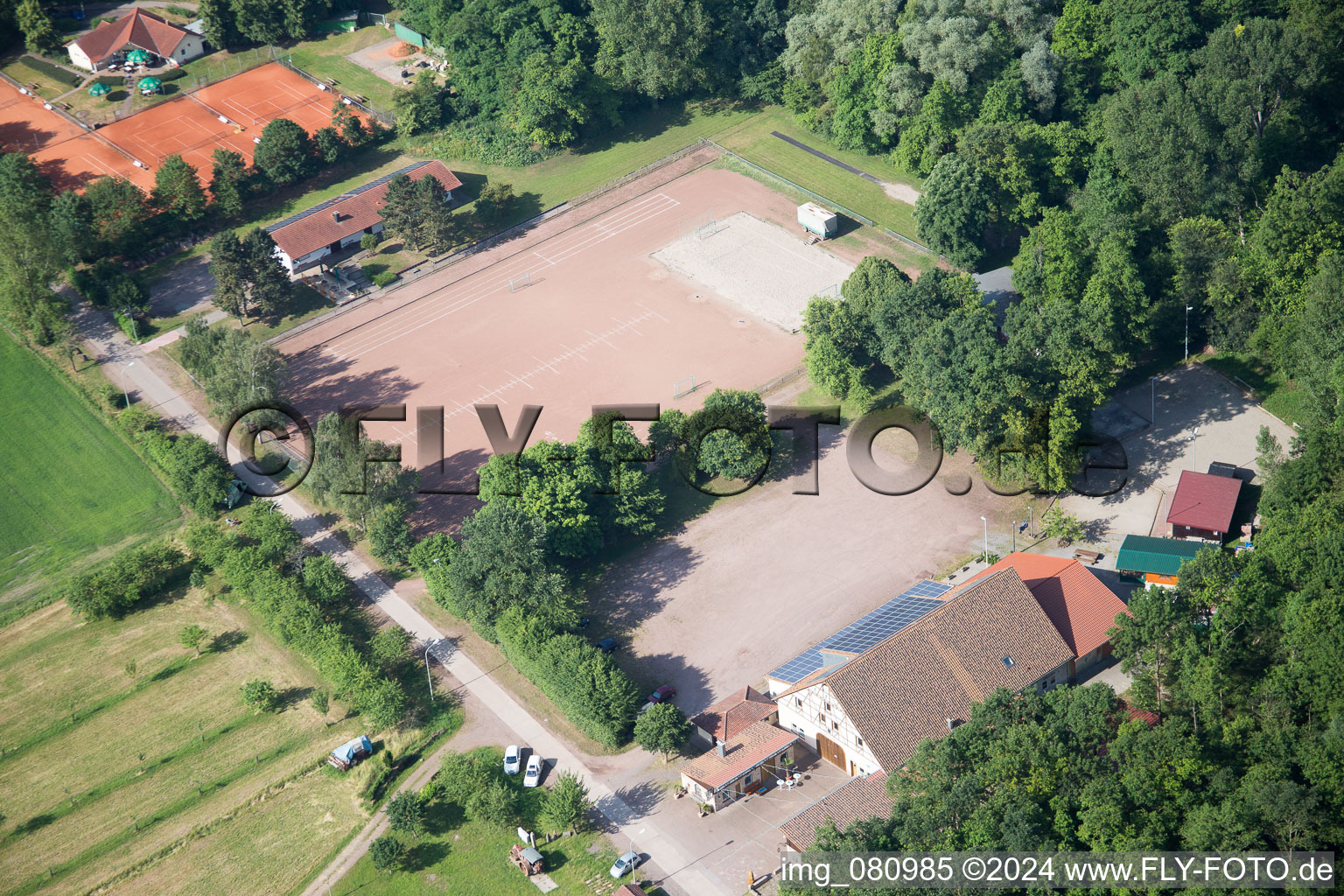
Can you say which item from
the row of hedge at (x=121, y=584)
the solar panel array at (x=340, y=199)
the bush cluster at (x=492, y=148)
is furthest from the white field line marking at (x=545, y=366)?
the bush cluster at (x=492, y=148)

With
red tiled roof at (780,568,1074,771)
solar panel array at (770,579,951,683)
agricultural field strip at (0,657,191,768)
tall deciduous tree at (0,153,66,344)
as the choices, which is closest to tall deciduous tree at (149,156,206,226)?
tall deciduous tree at (0,153,66,344)

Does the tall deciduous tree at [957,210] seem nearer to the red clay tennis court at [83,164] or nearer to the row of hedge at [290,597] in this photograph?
the row of hedge at [290,597]

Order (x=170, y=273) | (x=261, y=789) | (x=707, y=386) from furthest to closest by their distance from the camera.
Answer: (x=170, y=273), (x=707, y=386), (x=261, y=789)

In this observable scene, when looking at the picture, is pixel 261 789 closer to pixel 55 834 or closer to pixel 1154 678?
pixel 55 834

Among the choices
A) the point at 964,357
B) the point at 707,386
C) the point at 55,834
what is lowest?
the point at 55,834

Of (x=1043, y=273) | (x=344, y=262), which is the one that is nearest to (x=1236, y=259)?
(x=1043, y=273)
